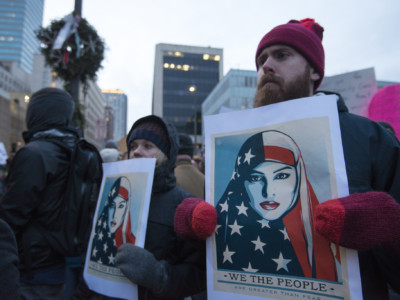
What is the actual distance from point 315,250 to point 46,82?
8709 cm

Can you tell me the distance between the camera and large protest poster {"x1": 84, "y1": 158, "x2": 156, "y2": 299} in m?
1.21

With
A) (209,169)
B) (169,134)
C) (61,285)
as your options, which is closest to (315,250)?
(209,169)

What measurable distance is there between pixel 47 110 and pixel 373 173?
2.30m

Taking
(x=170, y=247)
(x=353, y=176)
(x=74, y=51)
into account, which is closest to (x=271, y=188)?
(x=353, y=176)

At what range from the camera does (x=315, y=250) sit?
78 centimetres

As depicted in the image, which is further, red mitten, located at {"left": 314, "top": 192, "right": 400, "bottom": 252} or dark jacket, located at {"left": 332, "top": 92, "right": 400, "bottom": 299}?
dark jacket, located at {"left": 332, "top": 92, "right": 400, "bottom": 299}

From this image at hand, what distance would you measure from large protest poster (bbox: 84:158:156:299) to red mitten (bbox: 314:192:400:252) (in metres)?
0.84

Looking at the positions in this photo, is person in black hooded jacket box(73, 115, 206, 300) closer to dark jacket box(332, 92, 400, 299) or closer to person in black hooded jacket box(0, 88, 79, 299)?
person in black hooded jacket box(0, 88, 79, 299)

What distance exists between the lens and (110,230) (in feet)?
4.38

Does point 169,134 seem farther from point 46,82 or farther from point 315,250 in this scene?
point 46,82

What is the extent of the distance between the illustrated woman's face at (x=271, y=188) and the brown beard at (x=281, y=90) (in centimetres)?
31

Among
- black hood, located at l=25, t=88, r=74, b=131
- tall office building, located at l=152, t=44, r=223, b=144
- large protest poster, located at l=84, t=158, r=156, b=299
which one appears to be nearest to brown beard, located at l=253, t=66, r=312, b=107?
large protest poster, located at l=84, t=158, r=156, b=299

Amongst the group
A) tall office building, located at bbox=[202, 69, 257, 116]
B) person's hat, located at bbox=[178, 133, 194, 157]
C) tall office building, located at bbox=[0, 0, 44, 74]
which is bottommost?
person's hat, located at bbox=[178, 133, 194, 157]

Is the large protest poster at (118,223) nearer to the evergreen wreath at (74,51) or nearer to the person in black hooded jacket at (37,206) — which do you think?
the person in black hooded jacket at (37,206)
